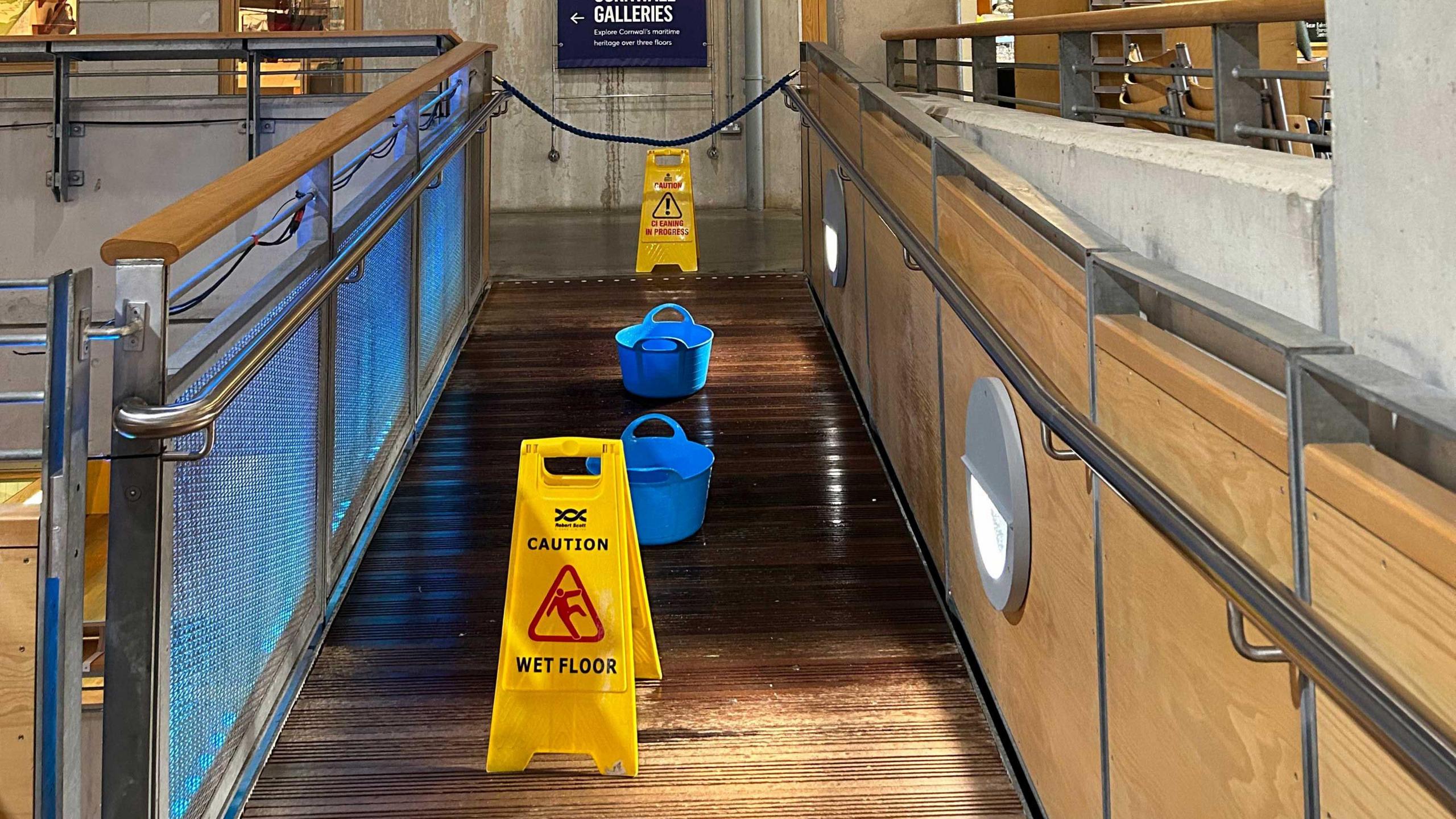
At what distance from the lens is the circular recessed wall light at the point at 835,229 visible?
4711mm

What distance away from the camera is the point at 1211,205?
160 cm

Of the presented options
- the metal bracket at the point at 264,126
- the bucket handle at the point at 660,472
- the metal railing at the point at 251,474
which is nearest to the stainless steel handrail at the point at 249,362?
the metal railing at the point at 251,474

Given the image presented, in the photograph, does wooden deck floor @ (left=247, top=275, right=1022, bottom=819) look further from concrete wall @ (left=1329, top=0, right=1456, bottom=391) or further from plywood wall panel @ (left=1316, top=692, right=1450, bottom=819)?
concrete wall @ (left=1329, top=0, right=1456, bottom=391)

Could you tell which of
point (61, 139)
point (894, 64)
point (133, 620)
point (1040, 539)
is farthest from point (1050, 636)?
point (61, 139)

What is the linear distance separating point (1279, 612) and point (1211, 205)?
26.7 inches

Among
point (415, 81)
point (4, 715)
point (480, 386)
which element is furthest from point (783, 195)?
point (4, 715)

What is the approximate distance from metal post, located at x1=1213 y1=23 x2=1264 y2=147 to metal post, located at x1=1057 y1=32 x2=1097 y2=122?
1.11 m

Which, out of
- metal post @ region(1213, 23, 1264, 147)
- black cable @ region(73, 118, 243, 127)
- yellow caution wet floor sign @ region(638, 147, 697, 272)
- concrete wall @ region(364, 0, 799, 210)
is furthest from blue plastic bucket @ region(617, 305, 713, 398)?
concrete wall @ region(364, 0, 799, 210)

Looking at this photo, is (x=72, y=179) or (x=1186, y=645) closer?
(x=1186, y=645)

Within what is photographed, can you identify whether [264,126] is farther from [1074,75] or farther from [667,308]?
[1074,75]

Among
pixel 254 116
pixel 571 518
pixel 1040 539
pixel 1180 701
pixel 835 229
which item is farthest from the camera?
pixel 254 116

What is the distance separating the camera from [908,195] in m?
3.35

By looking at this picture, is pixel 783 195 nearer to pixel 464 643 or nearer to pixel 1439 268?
pixel 464 643

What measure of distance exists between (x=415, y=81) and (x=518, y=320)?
190cm
